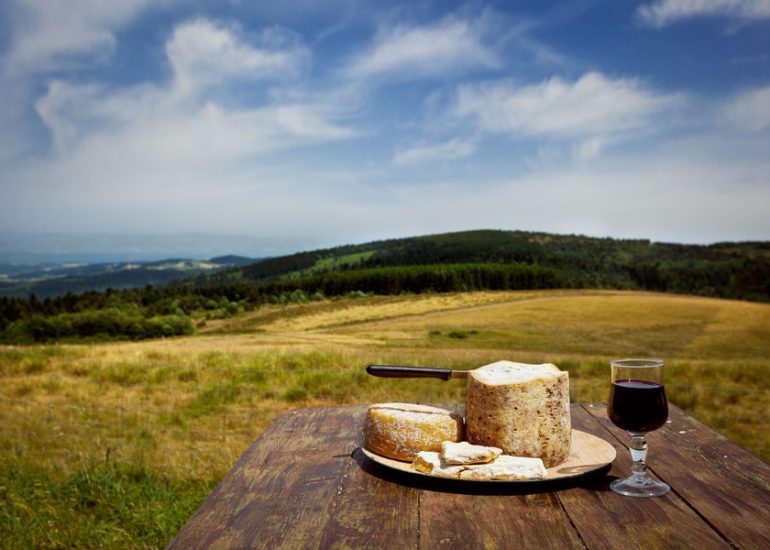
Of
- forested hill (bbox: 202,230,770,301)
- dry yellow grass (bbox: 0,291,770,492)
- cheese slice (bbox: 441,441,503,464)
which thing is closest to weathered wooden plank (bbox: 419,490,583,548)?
cheese slice (bbox: 441,441,503,464)

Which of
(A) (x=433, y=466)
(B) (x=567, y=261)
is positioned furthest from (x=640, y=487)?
(B) (x=567, y=261)

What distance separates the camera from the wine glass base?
1912 mm

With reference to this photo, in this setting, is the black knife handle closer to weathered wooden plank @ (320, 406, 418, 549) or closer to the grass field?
weathered wooden plank @ (320, 406, 418, 549)

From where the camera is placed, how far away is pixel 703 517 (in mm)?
1737

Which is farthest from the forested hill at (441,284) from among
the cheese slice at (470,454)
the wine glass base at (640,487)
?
the wine glass base at (640,487)

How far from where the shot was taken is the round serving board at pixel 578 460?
2.00 meters

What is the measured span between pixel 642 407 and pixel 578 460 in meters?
0.31

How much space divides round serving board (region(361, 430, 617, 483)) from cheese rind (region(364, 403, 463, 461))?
0.13 ft

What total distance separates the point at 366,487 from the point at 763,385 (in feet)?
69.3

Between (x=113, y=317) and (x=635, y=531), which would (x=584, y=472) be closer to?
(x=635, y=531)

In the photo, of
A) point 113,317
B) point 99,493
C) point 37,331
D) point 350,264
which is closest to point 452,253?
point 350,264

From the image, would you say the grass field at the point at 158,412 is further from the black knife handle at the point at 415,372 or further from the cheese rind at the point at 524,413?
the cheese rind at the point at 524,413

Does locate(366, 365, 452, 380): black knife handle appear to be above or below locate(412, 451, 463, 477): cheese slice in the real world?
above

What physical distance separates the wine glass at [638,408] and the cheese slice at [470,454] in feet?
1.42
